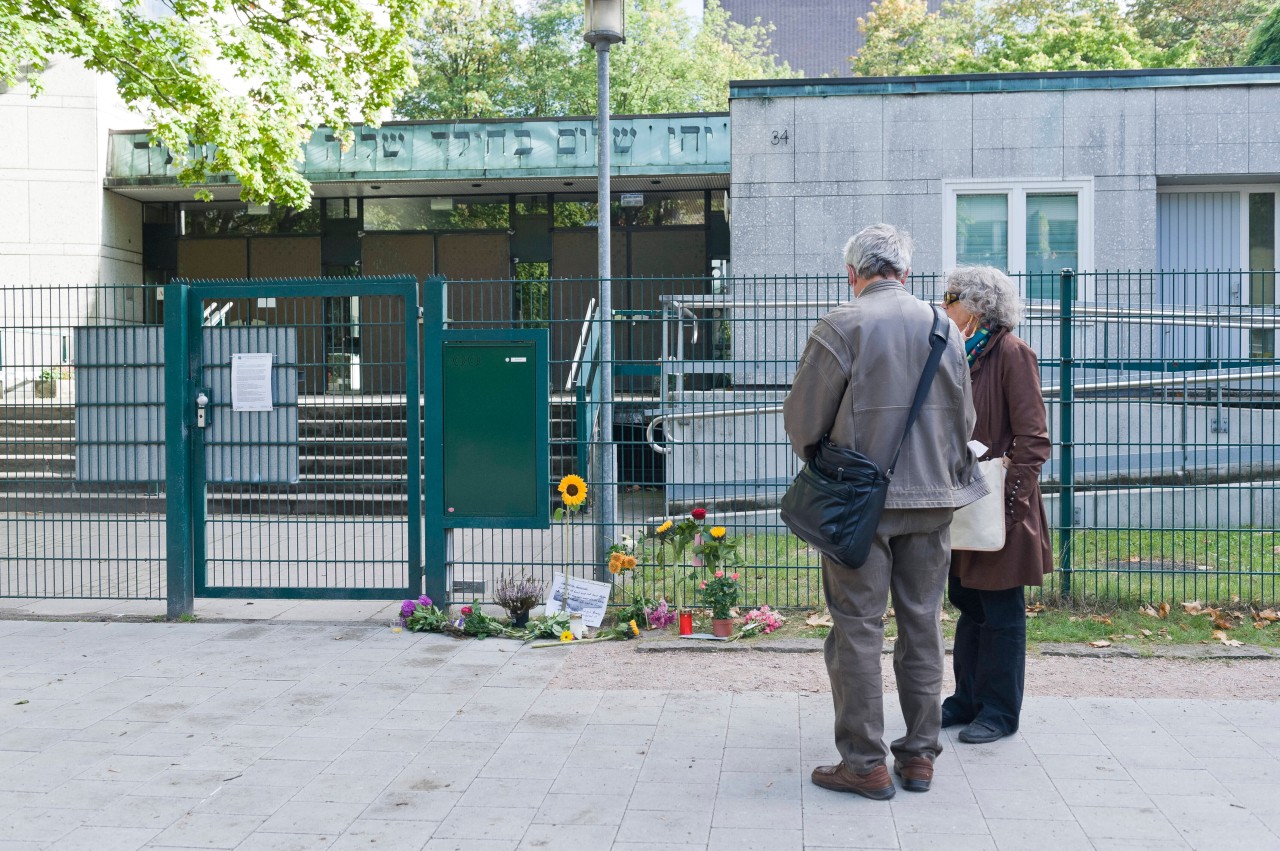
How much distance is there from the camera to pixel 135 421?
7488 millimetres

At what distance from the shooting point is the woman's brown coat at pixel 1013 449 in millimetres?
4816

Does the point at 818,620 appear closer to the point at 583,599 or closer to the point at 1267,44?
the point at 583,599

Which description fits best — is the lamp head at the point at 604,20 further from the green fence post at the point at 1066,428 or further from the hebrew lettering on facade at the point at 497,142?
the hebrew lettering on facade at the point at 497,142

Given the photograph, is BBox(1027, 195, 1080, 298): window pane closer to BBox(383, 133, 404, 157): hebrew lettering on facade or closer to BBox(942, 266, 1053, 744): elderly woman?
BBox(942, 266, 1053, 744): elderly woman

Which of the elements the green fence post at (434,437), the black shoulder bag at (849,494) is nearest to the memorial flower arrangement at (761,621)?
the green fence post at (434,437)

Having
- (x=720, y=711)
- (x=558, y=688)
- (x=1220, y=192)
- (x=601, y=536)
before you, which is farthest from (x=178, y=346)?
(x=1220, y=192)

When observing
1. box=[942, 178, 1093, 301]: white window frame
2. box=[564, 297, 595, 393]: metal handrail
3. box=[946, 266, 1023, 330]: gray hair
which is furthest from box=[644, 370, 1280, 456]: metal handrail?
box=[942, 178, 1093, 301]: white window frame

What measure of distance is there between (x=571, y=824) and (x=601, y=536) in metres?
3.37

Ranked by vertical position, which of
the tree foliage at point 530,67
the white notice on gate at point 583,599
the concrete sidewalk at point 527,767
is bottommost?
the concrete sidewalk at point 527,767

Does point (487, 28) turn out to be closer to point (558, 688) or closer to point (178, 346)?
point (178, 346)

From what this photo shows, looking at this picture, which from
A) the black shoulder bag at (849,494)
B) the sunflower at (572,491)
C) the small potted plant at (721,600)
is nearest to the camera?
the black shoulder bag at (849,494)

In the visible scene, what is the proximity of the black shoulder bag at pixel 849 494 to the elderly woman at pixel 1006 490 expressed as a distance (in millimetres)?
699

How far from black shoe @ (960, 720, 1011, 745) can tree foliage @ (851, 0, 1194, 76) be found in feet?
95.8

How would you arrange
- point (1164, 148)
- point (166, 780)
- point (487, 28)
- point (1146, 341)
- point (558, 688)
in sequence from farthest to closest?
1. point (487, 28)
2. point (1164, 148)
3. point (1146, 341)
4. point (558, 688)
5. point (166, 780)
